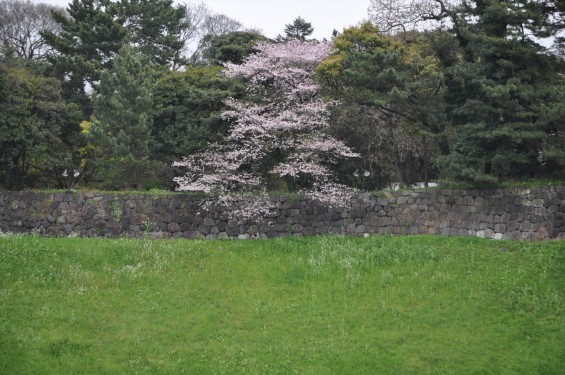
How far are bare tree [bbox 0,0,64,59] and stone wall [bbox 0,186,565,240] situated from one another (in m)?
19.1

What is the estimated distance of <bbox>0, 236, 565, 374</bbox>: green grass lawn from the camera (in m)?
8.38

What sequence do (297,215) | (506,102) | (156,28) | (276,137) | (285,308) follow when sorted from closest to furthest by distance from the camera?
(285,308)
(506,102)
(297,215)
(276,137)
(156,28)

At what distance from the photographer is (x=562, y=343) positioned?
8742 millimetres

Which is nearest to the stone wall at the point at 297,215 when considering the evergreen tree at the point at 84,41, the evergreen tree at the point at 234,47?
the evergreen tree at the point at 234,47

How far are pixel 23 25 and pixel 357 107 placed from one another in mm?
28049

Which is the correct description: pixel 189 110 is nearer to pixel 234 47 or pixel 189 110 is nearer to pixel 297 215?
pixel 234 47

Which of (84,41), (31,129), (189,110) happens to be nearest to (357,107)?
(189,110)

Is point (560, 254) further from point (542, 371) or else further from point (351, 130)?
point (351, 130)

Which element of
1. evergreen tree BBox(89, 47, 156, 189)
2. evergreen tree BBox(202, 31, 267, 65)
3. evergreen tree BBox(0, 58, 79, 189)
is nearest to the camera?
evergreen tree BBox(89, 47, 156, 189)

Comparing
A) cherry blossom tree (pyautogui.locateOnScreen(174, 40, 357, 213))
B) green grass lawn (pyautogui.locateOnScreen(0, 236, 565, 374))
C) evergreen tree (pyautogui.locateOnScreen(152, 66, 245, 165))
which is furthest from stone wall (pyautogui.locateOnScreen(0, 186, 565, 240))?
evergreen tree (pyautogui.locateOnScreen(152, 66, 245, 165))

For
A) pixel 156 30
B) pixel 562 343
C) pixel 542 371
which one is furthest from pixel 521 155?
pixel 156 30

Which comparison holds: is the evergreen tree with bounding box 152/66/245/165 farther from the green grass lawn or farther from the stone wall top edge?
the green grass lawn

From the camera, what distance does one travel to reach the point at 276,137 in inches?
734

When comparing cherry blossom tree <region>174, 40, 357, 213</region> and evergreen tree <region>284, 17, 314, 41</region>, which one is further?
evergreen tree <region>284, 17, 314, 41</region>
